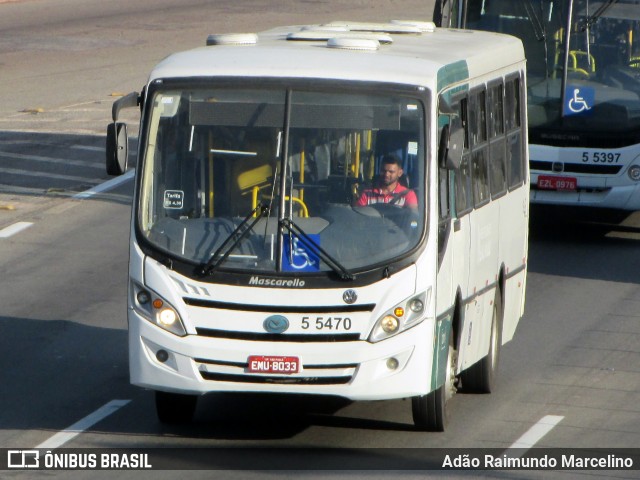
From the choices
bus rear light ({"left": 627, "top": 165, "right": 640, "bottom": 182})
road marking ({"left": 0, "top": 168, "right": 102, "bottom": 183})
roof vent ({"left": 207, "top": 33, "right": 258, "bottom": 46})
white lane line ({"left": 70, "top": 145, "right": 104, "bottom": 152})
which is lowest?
white lane line ({"left": 70, "top": 145, "right": 104, "bottom": 152})

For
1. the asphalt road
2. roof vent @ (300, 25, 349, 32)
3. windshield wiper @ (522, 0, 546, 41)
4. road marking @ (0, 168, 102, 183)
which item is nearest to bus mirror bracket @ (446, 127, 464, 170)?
the asphalt road

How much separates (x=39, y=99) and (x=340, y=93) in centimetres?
1892

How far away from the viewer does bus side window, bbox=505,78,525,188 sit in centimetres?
1218

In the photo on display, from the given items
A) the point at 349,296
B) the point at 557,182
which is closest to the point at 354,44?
the point at 349,296

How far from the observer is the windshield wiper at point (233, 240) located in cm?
942

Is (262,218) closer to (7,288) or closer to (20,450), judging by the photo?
(20,450)

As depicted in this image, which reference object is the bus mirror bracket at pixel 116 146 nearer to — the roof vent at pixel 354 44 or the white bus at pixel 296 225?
the white bus at pixel 296 225

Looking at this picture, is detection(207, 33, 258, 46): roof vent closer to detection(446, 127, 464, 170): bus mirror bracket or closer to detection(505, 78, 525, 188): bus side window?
detection(446, 127, 464, 170): bus mirror bracket

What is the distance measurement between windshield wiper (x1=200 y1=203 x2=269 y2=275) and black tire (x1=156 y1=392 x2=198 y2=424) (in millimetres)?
1145

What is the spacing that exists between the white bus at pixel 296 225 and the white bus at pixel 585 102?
8.11 m

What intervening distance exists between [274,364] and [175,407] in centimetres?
120

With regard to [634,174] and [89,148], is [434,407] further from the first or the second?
[89,148]

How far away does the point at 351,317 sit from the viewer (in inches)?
367

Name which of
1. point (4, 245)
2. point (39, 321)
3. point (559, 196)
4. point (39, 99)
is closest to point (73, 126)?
point (39, 99)
